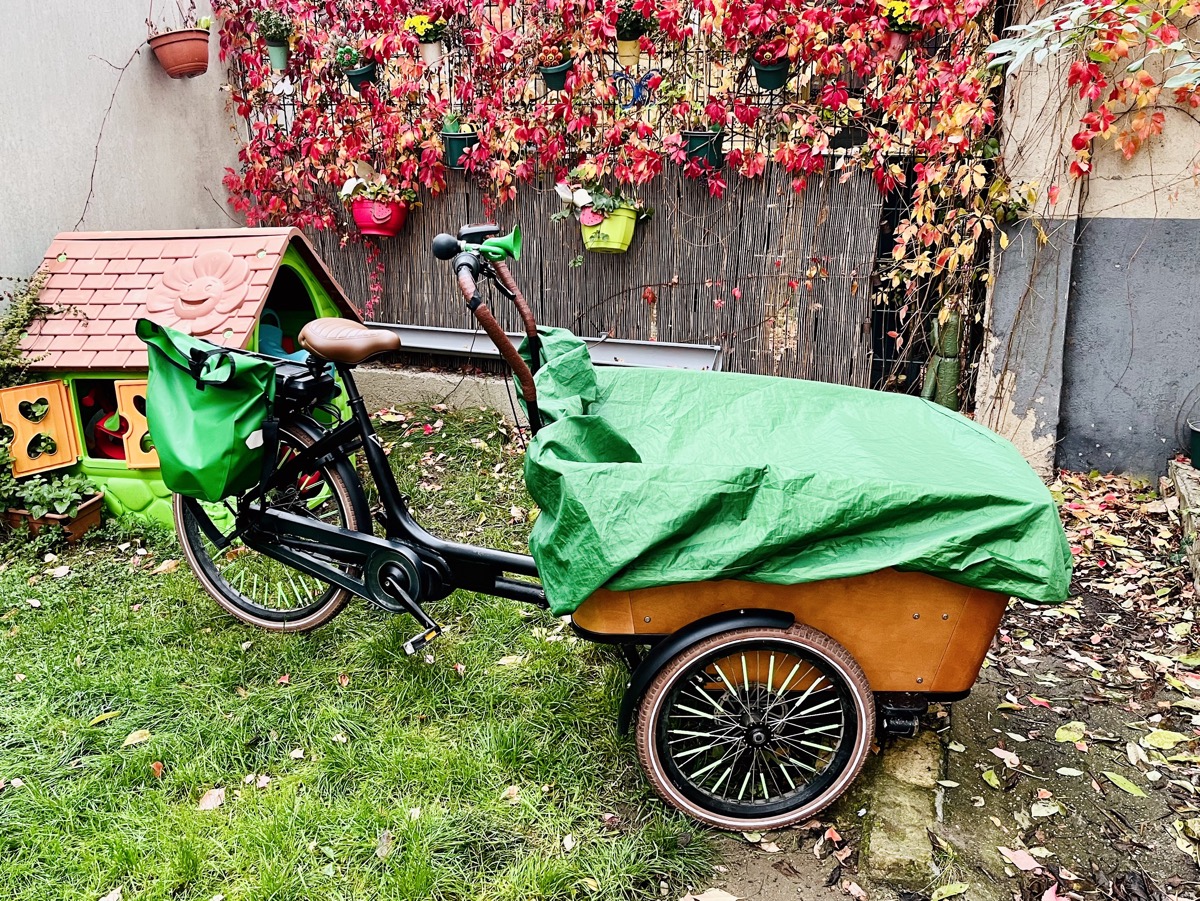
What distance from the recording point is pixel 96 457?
15.3ft

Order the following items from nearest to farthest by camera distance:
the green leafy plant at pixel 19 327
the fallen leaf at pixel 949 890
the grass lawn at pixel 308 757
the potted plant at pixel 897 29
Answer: the fallen leaf at pixel 949 890
the grass lawn at pixel 308 757
the green leafy plant at pixel 19 327
the potted plant at pixel 897 29

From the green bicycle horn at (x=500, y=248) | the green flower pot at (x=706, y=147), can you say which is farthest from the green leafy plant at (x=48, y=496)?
the green flower pot at (x=706, y=147)

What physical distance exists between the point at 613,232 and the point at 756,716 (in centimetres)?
345

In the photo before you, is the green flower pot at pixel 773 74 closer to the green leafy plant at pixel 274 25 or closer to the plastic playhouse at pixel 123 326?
the plastic playhouse at pixel 123 326

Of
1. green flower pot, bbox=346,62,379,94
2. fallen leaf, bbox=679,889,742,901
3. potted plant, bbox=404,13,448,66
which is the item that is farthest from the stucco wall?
green flower pot, bbox=346,62,379,94

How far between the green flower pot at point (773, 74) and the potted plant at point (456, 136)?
1.81m

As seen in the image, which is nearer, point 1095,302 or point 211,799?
point 211,799

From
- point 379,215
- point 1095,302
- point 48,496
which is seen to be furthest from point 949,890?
point 379,215

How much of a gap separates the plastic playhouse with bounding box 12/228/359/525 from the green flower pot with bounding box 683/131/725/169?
2.19 metres

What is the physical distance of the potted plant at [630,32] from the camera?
5.04 m

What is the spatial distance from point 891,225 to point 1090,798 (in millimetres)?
3332

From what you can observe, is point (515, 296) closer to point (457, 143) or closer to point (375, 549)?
point (375, 549)

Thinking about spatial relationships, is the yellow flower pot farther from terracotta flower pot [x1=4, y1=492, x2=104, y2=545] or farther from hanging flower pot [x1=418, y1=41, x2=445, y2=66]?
terracotta flower pot [x1=4, y1=492, x2=104, y2=545]

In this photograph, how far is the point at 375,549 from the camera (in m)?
3.16
